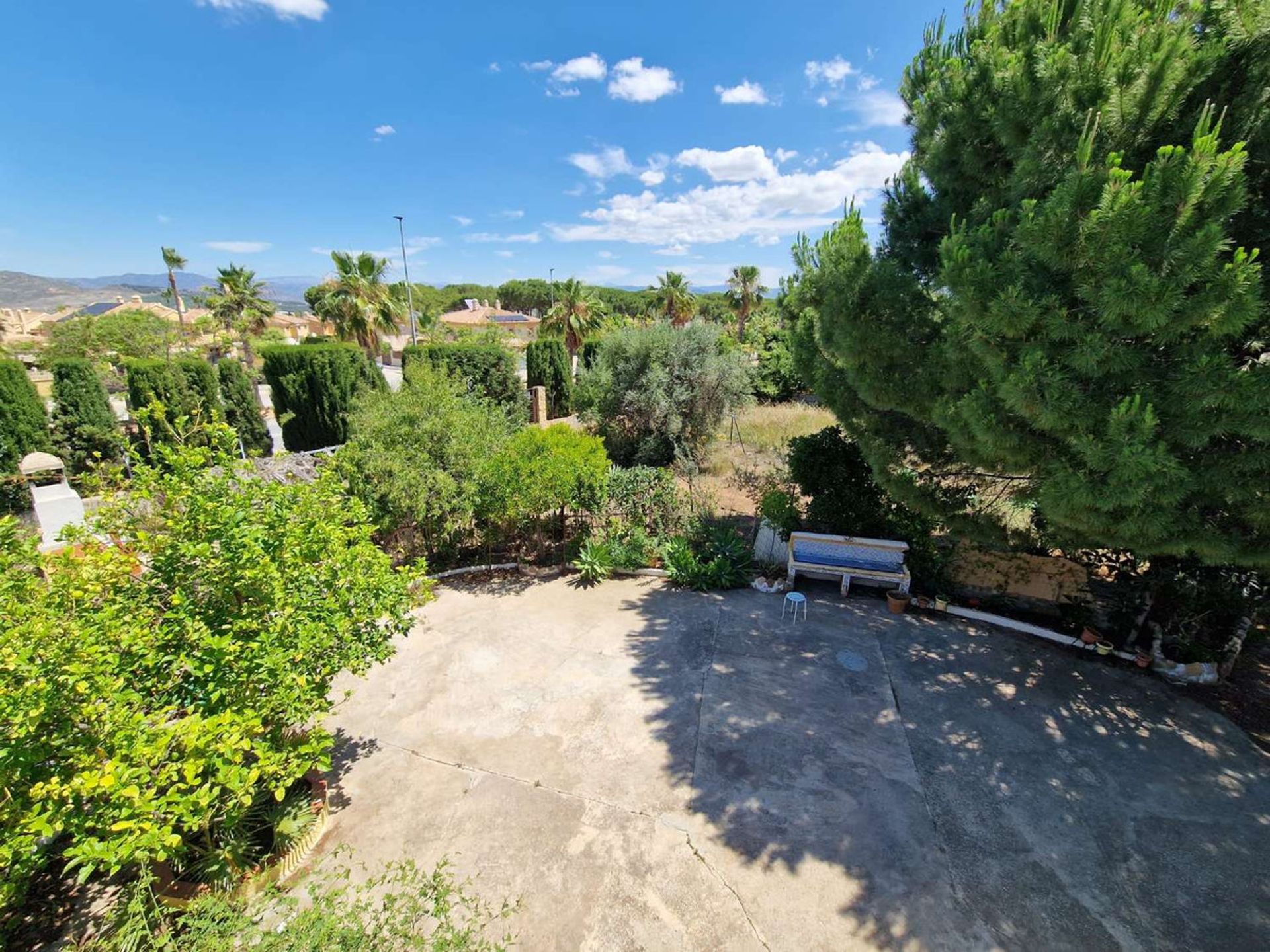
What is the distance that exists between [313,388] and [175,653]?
13503 mm

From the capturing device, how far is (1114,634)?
6023mm

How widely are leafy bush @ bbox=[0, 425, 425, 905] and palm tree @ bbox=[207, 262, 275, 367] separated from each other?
31437mm

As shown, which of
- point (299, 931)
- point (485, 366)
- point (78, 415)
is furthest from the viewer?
point (485, 366)

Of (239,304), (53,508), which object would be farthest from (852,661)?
(239,304)

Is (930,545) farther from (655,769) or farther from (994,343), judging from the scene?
(655,769)

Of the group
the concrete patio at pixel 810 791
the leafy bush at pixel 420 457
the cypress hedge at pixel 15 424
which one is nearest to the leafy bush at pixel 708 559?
the concrete patio at pixel 810 791

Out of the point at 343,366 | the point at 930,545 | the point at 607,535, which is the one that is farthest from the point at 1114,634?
the point at 343,366

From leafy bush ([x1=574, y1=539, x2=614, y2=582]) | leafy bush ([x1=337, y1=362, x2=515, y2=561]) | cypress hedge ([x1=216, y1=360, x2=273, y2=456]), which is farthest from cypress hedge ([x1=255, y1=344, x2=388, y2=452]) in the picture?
leafy bush ([x1=574, y1=539, x2=614, y2=582])

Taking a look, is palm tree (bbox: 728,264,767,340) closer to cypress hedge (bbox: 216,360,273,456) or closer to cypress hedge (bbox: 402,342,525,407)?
cypress hedge (bbox: 402,342,525,407)

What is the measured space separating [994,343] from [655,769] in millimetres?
4312

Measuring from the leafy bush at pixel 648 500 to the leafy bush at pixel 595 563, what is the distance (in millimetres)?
766

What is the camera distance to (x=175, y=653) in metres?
2.95

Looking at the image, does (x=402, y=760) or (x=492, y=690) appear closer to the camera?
(x=402, y=760)

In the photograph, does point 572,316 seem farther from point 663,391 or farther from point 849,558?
point 849,558
